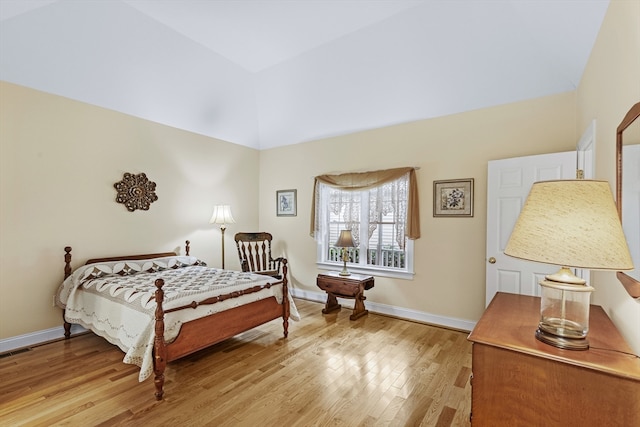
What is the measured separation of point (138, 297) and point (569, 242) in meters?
2.84

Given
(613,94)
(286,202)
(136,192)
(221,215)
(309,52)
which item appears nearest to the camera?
(613,94)

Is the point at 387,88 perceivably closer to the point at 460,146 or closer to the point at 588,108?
the point at 460,146

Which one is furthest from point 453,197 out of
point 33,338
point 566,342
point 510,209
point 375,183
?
point 33,338

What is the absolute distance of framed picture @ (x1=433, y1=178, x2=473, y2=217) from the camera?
11.7 feet

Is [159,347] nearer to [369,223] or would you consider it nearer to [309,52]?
[369,223]

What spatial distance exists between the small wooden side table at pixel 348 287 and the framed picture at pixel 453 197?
49.9 inches

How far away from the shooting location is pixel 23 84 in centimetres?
302

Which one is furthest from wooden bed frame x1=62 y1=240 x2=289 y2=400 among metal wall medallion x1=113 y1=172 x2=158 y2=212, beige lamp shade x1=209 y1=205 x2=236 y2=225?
beige lamp shade x1=209 y1=205 x2=236 y2=225

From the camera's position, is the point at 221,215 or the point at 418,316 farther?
the point at 221,215

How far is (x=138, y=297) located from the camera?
2.53 meters

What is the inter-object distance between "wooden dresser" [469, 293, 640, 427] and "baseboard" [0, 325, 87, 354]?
402cm

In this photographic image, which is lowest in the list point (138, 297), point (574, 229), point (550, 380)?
point (138, 297)

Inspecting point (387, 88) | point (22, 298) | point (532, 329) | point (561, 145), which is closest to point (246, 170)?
point (387, 88)

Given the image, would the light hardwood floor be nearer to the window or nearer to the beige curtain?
the window
